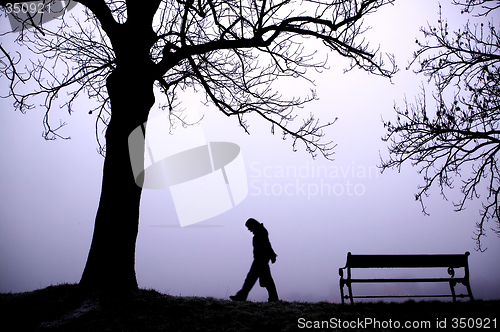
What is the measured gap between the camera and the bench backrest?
6320 millimetres

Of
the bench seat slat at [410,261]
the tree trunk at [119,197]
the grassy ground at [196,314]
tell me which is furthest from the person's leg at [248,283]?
the tree trunk at [119,197]

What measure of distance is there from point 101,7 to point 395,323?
7026 mm

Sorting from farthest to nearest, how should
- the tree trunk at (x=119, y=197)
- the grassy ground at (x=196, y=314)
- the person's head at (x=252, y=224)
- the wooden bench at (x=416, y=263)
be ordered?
the person's head at (x=252, y=224)
the wooden bench at (x=416, y=263)
the tree trunk at (x=119, y=197)
the grassy ground at (x=196, y=314)

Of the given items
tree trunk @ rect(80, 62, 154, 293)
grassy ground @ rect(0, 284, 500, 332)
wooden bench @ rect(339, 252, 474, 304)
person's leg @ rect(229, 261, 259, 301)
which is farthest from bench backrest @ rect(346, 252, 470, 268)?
tree trunk @ rect(80, 62, 154, 293)

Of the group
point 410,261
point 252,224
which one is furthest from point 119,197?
point 410,261

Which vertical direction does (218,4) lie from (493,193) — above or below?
above

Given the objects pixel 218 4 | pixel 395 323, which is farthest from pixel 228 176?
pixel 395 323

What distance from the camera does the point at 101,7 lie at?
6078mm

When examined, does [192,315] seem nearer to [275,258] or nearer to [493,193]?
[275,258]

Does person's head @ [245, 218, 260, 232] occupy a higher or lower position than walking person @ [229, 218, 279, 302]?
higher

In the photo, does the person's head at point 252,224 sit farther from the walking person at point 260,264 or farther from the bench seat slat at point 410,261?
the bench seat slat at point 410,261

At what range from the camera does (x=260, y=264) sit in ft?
21.7

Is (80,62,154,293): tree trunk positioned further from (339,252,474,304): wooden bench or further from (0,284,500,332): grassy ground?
(339,252,474,304): wooden bench

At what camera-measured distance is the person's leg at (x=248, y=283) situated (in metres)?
6.65
